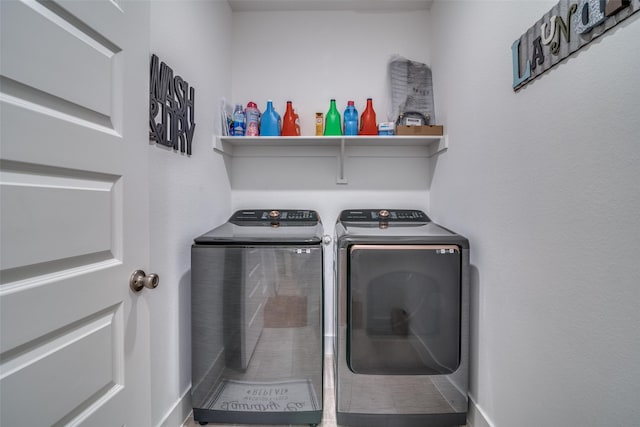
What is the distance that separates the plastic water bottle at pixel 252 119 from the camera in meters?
2.09

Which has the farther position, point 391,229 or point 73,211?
point 391,229

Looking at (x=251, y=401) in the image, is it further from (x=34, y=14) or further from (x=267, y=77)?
(x=267, y=77)

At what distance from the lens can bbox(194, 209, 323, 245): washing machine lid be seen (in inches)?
58.1

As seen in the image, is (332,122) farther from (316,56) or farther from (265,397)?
(265,397)

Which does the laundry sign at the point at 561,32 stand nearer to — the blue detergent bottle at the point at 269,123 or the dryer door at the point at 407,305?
the dryer door at the point at 407,305

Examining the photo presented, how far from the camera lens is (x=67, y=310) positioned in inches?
27.2

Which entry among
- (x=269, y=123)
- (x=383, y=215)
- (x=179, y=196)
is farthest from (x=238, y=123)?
(x=383, y=215)

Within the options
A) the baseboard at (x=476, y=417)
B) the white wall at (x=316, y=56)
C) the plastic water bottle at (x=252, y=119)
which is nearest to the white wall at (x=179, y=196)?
the plastic water bottle at (x=252, y=119)

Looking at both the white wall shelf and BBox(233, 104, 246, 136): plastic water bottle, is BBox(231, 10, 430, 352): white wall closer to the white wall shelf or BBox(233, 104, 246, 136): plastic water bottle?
the white wall shelf

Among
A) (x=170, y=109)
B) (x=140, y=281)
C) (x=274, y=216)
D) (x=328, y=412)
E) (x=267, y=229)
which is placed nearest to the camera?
(x=140, y=281)

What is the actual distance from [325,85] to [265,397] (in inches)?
89.5

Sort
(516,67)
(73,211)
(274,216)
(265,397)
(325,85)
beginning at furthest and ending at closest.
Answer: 1. (325,85)
2. (274,216)
3. (265,397)
4. (516,67)
5. (73,211)

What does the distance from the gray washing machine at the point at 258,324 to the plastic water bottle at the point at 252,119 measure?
972 mm

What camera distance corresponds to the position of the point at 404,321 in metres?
1.46
